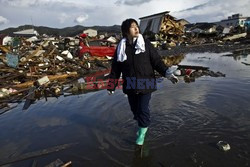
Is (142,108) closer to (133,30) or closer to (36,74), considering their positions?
(133,30)

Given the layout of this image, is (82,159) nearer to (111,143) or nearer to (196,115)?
(111,143)

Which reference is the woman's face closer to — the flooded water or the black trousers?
the black trousers

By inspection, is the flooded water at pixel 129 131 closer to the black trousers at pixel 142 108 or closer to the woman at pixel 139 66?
the black trousers at pixel 142 108

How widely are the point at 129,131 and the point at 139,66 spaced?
5.13ft

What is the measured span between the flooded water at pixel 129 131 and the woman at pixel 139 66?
568mm

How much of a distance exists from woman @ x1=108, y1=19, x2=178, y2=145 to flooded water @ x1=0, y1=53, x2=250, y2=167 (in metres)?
0.57

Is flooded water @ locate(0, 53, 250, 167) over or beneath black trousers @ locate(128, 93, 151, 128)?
beneath

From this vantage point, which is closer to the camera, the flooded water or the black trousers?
the flooded water

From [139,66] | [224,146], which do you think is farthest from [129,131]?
[224,146]

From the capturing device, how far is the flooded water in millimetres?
3461

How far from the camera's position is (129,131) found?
448cm

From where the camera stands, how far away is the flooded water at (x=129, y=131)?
346 cm

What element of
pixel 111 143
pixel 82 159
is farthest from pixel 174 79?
pixel 82 159

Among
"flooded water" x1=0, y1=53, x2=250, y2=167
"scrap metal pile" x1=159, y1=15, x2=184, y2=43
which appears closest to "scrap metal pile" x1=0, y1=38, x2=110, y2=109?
"flooded water" x1=0, y1=53, x2=250, y2=167
